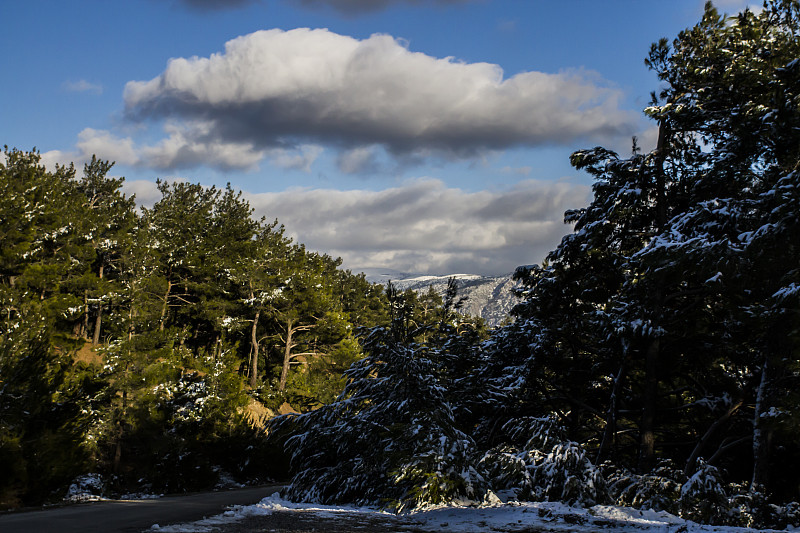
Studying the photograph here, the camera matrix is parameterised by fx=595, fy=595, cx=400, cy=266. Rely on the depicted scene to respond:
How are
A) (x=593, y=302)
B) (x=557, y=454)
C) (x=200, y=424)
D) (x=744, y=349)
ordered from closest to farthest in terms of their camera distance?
(x=557, y=454)
(x=744, y=349)
(x=593, y=302)
(x=200, y=424)

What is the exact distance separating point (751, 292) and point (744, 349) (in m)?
2.09

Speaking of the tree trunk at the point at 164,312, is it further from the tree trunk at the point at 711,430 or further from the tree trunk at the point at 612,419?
the tree trunk at the point at 711,430

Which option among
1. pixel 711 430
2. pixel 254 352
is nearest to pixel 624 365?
pixel 711 430

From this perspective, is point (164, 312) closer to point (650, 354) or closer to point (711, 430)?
point (650, 354)

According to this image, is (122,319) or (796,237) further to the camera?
(122,319)

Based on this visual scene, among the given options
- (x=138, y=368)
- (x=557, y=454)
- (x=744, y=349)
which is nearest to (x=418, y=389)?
(x=557, y=454)

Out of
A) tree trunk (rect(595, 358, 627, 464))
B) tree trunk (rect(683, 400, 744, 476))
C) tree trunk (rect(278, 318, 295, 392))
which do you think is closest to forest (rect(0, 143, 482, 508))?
tree trunk (rect(278, 318, 295, 392))

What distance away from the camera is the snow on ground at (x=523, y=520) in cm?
634

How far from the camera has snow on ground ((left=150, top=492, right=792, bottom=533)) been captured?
20.8 feet

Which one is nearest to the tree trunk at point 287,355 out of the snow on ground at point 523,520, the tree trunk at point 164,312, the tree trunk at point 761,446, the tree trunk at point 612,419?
the tree trunk at point 164,312

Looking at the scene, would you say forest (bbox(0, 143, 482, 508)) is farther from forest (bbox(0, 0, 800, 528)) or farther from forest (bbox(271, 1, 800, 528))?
forest (bbox(271, 1, 800, 528))

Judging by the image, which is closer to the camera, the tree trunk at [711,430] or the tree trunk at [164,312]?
the tree trunk at [711,430]

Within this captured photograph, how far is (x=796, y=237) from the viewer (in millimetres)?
9828

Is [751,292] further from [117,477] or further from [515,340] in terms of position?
[117,477]
